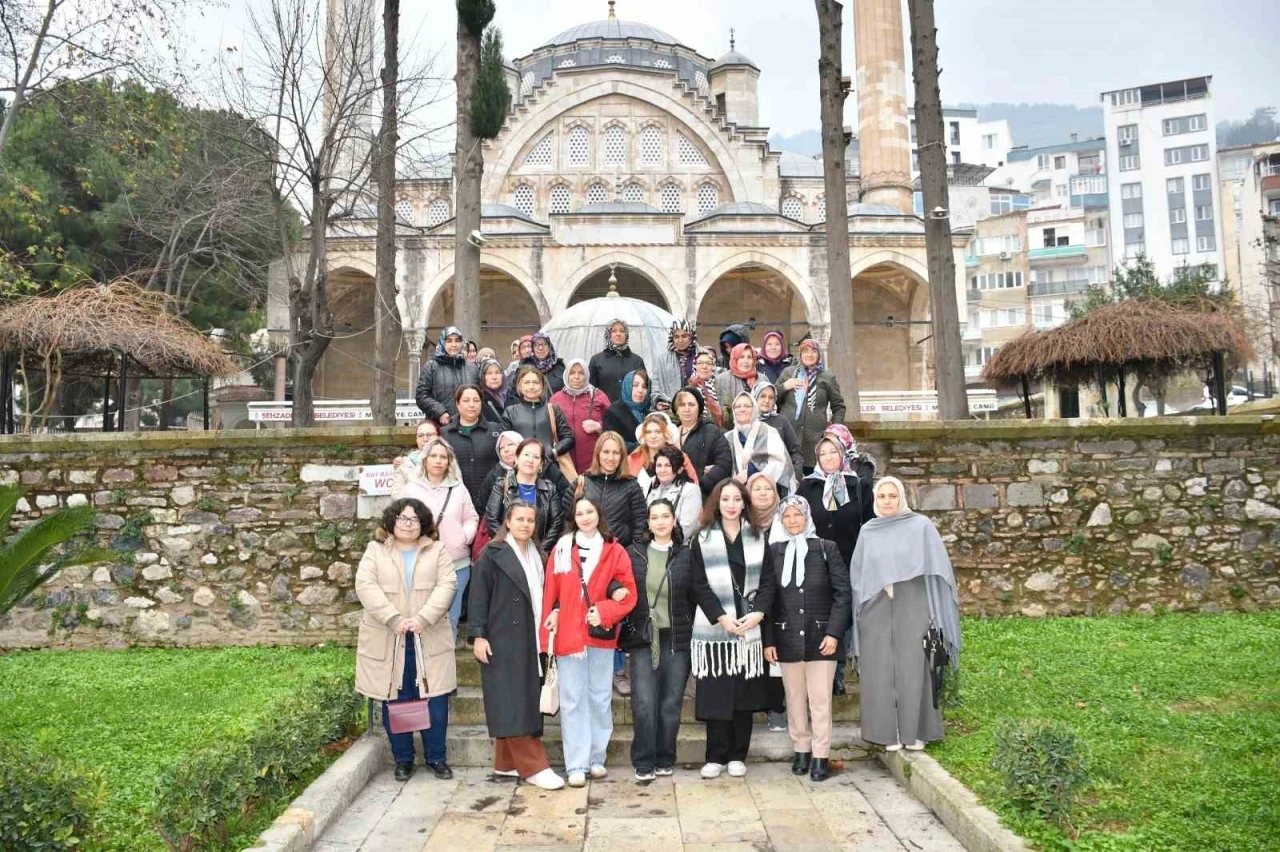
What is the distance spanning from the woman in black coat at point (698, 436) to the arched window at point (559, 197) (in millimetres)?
29975

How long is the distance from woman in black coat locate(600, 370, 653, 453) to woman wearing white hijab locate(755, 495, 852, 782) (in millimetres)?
1932

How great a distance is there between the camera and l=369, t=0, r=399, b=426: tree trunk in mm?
12836

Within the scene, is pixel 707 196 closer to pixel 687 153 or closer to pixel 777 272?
pixel 687 153

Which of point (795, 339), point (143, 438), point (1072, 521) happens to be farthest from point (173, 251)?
point (1072, 521)

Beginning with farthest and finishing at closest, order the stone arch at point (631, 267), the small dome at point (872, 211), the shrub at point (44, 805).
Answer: the small dome at point (872, 211), the stone arch at point (631, 267), the shrub at point (44, 805)

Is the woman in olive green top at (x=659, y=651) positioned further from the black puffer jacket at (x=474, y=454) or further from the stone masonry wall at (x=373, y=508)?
the stone masonry wall at (x=373, y=508)

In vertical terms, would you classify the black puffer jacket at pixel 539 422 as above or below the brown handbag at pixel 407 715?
above

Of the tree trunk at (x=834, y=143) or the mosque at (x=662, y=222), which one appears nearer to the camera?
the tree trunk at (x=834, y=143)

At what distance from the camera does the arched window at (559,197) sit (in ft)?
117

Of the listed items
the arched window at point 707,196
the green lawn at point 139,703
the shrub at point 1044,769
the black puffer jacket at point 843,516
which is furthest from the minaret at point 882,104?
the shrub at point 1044,769

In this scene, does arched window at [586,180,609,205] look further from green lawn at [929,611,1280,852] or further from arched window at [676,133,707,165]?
green lawn at [929,611,1280,852]

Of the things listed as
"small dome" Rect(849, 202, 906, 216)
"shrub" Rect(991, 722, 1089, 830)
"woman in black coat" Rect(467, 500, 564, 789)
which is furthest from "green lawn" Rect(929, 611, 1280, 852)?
"small dome" Rect(849, 202, 906, 216)

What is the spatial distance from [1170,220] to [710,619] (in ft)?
216

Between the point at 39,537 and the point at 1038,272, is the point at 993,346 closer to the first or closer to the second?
the point at 1038,272
